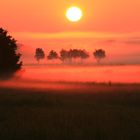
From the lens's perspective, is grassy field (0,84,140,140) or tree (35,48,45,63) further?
tree (35,48,45,63)

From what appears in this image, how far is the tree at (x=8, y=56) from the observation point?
63344 millimetres

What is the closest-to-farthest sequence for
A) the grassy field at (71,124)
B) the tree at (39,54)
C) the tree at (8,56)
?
the grassy field at (71,124)
the tree at (8,56)
the tree at (39,54)

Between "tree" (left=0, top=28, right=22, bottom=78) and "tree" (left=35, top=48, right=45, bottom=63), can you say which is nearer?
"tree" (left=0, top=28, right=22, bottom=78)

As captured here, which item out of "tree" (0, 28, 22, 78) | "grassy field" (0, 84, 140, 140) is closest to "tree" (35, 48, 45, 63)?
"tree" (0, 28, 22, 78)

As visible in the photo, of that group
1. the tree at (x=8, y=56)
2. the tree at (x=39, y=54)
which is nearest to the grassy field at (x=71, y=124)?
the tree at (x=8, y=56)

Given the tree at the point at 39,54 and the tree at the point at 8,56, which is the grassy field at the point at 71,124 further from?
the tree at the point at 39,54

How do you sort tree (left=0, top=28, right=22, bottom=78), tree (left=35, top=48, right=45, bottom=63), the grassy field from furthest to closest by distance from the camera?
tree (left=35, top=48, right=45, bottom=63), tree (left=0, top=28, right=22, bottom=78), the grassy field

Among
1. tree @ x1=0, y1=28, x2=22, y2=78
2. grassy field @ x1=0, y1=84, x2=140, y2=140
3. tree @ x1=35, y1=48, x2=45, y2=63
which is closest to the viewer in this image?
grassy field @ x1=0, y1=84, x2=140, y2=140

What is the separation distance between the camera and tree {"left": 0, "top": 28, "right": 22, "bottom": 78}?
6334cm

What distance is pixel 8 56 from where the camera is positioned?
2505 inches

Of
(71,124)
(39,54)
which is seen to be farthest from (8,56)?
(39,54)

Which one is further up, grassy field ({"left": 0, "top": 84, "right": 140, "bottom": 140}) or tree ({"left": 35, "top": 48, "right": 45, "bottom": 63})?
grassy field ({"left": 0, "top": 84, "right": 140, "bottom": 140})

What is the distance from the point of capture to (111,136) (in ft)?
55.6

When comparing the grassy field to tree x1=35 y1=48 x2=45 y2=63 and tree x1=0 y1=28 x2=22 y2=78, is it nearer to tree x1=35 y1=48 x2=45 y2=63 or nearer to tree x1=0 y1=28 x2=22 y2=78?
tree x1=0 y1=28 x2=22 y2=78
